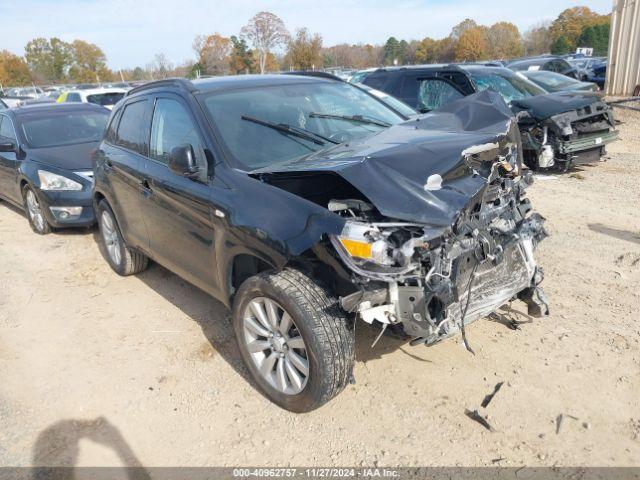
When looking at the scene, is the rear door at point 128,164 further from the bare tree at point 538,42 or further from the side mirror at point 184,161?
the bare tree at point 538,42

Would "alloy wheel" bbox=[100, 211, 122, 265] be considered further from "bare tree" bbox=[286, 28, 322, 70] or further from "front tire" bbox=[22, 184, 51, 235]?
"bare tree" bbox=[286, 28, 322, 70]

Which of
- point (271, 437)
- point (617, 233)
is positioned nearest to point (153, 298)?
point (271, 437)

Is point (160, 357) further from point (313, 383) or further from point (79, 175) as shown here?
point (79, 175)

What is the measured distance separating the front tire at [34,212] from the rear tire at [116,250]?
1940 mm

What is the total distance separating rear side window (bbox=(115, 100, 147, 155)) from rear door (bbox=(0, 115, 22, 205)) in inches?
134

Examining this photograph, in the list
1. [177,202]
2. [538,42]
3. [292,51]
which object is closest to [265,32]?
[292,51]

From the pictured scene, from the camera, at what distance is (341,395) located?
3.27m

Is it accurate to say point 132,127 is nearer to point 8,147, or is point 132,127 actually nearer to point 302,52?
point 8,147

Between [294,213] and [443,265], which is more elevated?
[294,213]

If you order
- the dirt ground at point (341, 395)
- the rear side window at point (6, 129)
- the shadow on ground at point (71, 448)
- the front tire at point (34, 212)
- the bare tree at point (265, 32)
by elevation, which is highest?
the bare tree at point (265, 32)

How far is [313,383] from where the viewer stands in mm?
2861

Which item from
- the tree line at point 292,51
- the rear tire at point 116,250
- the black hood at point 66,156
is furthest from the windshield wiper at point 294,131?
the tree line at point 292,51

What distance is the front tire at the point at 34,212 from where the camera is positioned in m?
7.01

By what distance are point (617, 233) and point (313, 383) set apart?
4.07 m
